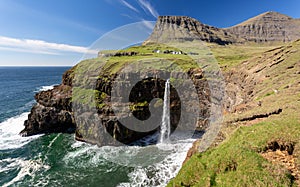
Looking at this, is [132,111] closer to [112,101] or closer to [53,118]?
[112,101]

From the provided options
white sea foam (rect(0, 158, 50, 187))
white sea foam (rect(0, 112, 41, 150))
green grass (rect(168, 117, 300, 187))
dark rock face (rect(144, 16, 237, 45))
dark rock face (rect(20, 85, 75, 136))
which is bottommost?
white sea foam (rect(0, 158, 50, 187))

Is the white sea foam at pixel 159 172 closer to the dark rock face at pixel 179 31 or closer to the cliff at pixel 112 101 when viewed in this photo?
the cliff at pixel 112 101

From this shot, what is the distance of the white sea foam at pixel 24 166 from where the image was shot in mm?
29084

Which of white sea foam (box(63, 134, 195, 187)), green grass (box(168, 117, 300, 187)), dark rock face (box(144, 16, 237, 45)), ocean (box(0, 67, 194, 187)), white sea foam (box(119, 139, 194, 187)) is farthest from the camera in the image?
dark rock face (box(144, 16, 237, 45))

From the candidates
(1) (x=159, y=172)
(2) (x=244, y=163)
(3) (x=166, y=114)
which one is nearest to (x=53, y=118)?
(3) (x=166, y=114)

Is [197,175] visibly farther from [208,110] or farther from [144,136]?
[208,110]

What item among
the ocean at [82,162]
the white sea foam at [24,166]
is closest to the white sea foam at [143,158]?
the ocean at [82,162]

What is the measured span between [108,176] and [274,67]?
3299cm

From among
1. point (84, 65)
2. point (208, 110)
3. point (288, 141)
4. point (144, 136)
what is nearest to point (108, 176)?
point (144, 136)

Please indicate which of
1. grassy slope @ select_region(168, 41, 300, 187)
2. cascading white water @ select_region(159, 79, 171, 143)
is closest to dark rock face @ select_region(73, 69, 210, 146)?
cascading white water @ select_region(159, 79, 171, 143)

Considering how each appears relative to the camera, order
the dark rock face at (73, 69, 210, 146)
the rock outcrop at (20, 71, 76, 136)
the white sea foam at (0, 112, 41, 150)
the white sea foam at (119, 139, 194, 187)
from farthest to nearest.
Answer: the rock outcrop at (20, 71, 76, 136)
the white sea foam at (0, 112, 41, 150)
the dark rock face at (73, 69, 210, 146)
the white sea foam at (119, 139, 194, 187)

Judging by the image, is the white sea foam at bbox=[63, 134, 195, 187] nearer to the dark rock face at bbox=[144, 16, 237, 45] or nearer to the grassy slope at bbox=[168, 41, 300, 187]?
the grassy slope at bbox=[168, 41, 300, 187]

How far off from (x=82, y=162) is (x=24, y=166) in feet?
33.5

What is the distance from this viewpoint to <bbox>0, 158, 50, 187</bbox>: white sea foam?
29084mm
